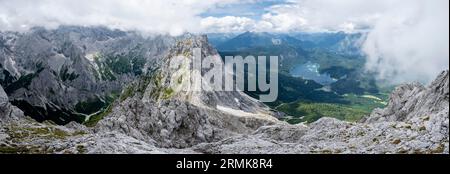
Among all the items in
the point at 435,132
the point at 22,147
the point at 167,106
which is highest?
the point at 435,132

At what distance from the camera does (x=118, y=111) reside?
155 meters
